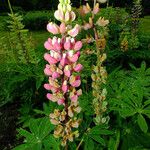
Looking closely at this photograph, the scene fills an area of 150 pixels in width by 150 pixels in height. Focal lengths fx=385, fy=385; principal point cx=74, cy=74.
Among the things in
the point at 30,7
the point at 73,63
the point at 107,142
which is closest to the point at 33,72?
the point at 107,142

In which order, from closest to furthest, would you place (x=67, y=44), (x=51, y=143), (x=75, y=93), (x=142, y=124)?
(x=67, y=44)
(x=75, y=93)
(x=51, y=143)
(x=142, y=124)

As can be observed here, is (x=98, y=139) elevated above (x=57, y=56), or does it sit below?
below

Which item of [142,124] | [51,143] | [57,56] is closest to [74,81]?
[57,56]

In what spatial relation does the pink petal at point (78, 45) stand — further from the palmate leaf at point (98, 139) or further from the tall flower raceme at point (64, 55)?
the palmate leaf at point (98, 139)

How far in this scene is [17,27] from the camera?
14.4 ft

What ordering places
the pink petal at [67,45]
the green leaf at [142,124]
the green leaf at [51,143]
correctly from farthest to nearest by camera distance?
the green leaf at [142,124] → the green leaf at [51,143] → the pink petal at [67,45]

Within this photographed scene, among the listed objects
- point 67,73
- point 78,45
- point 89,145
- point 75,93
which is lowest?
point 89,145

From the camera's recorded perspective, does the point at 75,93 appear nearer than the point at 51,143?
Yes

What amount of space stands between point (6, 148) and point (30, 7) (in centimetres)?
1352

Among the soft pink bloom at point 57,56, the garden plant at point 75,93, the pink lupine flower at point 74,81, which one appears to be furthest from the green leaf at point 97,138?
the soft pink bloom at point 57,56

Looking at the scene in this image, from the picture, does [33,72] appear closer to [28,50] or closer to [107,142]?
[28,50]

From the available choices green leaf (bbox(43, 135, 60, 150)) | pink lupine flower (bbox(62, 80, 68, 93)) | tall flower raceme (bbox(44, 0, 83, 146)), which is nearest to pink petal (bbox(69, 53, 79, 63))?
tall flower raceme (bbox(44, 0, 83, 146))

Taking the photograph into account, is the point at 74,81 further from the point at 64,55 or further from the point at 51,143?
the point at 51,143

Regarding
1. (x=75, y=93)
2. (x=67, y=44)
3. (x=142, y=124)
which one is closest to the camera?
(x=67, y=44)
